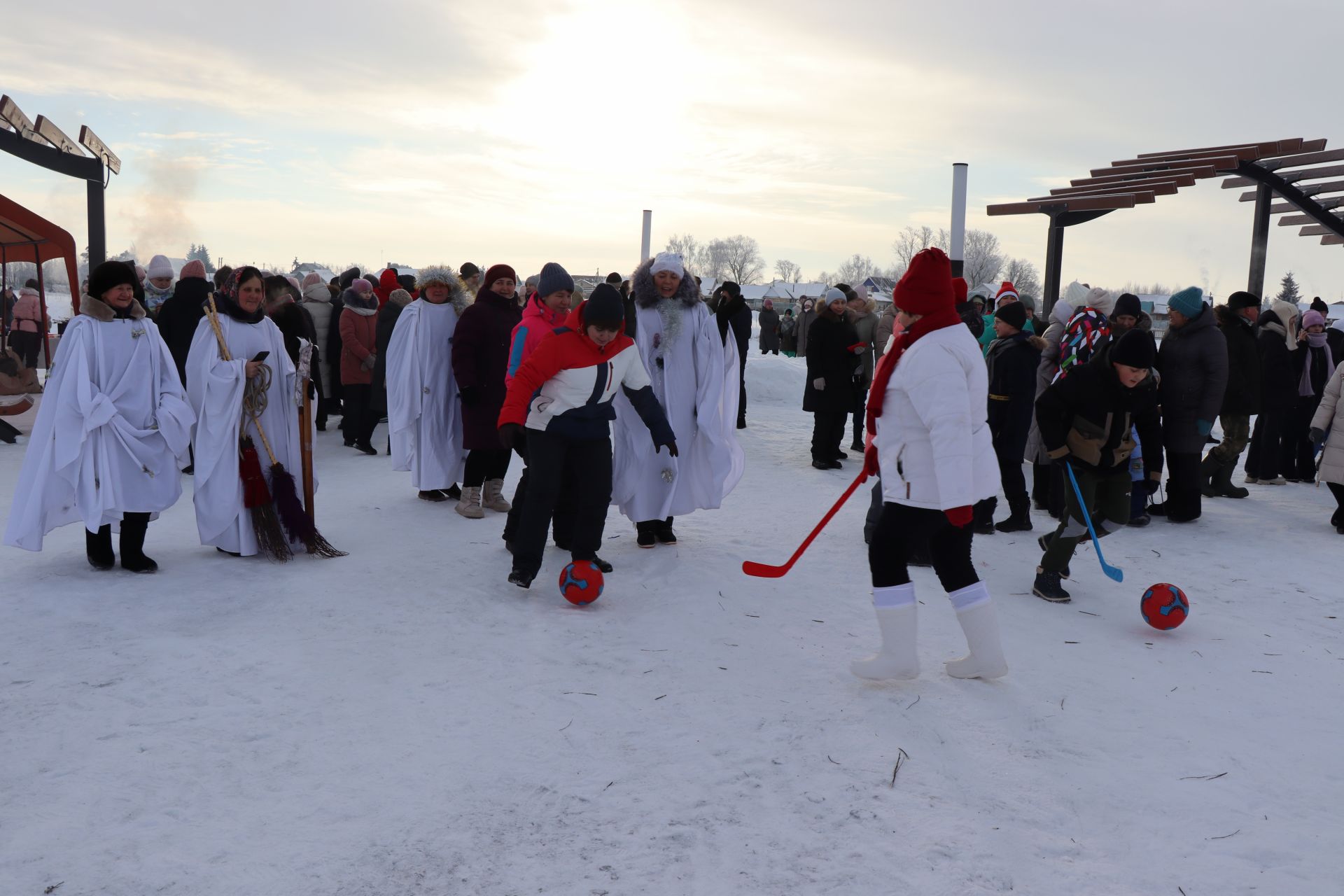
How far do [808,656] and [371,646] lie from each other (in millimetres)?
1980

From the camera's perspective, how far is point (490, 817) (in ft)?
9.88

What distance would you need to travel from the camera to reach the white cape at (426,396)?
24.5ft

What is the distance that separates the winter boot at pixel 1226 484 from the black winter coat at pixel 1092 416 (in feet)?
13.2

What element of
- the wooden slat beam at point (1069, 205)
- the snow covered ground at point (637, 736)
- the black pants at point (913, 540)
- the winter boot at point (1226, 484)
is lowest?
the snow covered ground at point (637, 736)

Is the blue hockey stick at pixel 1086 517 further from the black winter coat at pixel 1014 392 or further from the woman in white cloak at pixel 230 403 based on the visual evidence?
the woman in white cloak at pixel 230 403

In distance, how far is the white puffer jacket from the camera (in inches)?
150

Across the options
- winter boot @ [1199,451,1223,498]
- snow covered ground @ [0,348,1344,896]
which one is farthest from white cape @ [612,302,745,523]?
winter boot @ [1199,451,1223,498]

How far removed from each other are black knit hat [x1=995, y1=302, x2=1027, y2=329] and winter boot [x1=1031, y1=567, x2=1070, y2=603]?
2108mm

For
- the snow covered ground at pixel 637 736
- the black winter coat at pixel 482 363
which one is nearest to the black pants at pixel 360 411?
the black winter coat at pixel 482 363

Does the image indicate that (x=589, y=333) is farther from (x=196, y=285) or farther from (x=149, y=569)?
(x=196, y=285)

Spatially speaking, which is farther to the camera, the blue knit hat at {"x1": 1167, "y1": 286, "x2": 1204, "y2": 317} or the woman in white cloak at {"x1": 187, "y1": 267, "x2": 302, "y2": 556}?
the blue knit hat at {"x1": 1167, "y1": 286, "x2": 1204, "y2": 317}

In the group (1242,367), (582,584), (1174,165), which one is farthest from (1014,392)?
(1174,165)

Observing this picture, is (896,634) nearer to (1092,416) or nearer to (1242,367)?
(1092,416)

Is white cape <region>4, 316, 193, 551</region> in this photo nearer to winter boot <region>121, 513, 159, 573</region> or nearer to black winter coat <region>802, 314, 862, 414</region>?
winter boot <region>121, 513, 159, 573</region>
